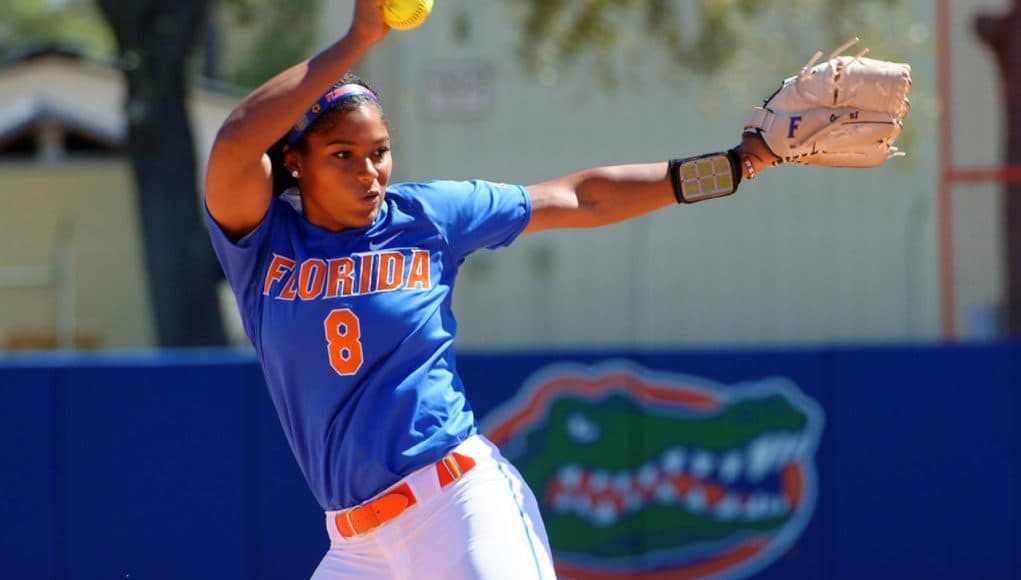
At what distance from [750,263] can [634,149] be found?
65.6 inches

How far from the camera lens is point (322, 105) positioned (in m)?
3.18

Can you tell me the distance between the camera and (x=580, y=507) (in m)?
7.12

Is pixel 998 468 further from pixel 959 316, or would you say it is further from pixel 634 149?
pixel 634 149

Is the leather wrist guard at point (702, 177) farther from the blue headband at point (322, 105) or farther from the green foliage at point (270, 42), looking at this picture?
the green foliage at point (270, 42)

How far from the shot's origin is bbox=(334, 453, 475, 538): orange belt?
314cm

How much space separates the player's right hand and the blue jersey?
51cm

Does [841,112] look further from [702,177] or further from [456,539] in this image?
[456,539]

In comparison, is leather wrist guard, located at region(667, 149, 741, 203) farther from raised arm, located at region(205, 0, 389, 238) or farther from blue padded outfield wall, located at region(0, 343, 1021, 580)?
blue padded outfield wall, located at region(0, 343, 1021, 580)

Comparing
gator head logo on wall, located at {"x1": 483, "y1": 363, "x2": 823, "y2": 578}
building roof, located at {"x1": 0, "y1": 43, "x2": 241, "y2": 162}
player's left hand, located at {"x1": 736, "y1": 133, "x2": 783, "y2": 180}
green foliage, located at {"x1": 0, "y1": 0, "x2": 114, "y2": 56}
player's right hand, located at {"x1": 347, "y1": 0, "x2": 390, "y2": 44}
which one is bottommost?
gator head logo on wall, located at {"x1": 483, "y1": 363, "x2": 823, "y2": 578}

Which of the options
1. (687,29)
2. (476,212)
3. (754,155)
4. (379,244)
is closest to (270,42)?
(687,29)

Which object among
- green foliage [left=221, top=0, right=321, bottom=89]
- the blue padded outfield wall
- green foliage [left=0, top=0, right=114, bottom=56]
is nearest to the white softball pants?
the blue padded outfield wall

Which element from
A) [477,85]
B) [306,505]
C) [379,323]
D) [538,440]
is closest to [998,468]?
[538,440]

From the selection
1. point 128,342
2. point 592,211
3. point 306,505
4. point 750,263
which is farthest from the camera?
point 128,342

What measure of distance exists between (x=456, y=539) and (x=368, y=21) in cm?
115
